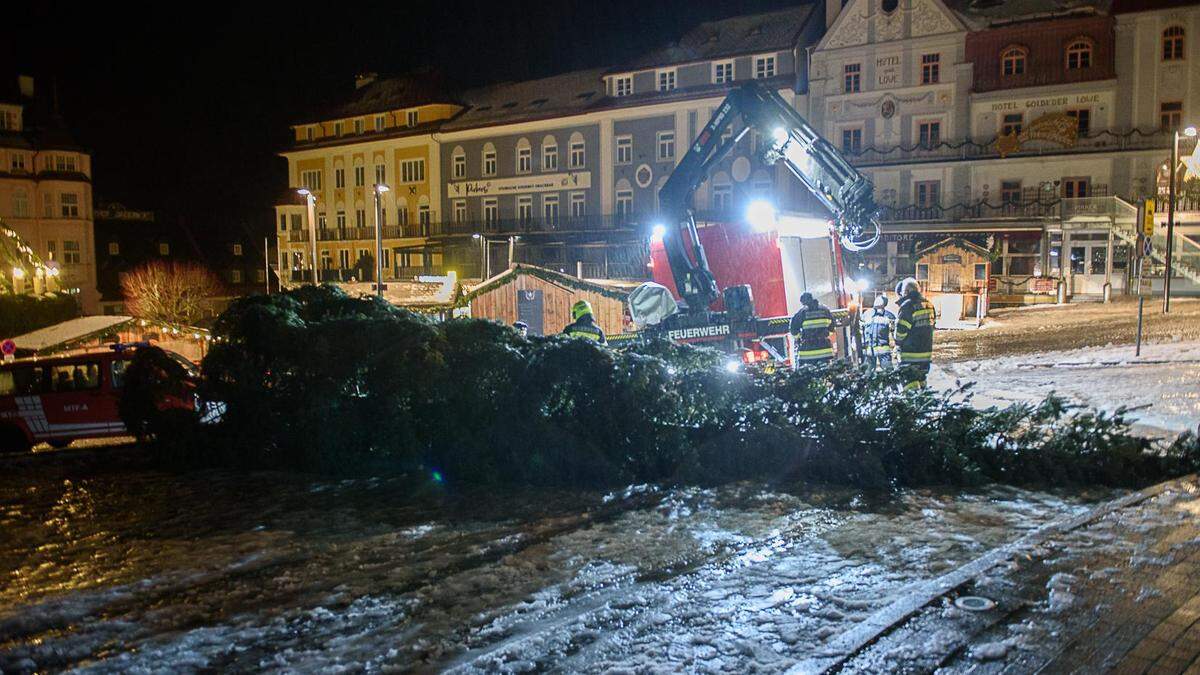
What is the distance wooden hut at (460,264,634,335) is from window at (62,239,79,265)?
52447 millimetres

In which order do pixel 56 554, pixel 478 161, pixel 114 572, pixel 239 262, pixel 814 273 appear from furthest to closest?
pixel 239 262, pixel 478 161, pixel 814 273, pixel 56 554, pixel 114 572

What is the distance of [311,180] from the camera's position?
2566 inches

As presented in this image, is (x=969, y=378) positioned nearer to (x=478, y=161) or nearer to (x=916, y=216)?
(x=916, y=216)

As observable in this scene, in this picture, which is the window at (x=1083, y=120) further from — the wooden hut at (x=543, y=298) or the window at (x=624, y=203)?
the wooden hut at (x=543, y=298)

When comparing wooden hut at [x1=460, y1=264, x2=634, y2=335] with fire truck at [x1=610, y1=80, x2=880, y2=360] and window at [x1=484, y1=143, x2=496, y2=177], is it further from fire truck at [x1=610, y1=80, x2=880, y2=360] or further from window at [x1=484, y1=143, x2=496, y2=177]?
window at [x1=484, y1=143, x2=496, y2=177]

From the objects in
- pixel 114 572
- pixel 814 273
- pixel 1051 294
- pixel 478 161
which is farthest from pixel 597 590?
pixel 478 161

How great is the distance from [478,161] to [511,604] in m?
52.7

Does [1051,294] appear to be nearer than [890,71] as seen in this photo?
Yes

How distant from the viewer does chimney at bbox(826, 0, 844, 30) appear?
4497cm

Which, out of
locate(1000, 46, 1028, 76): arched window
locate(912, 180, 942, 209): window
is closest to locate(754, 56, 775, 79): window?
locate(912, 180, 942, 209): window

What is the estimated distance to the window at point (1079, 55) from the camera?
Result: 40.2 m

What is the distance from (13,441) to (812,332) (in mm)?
12983

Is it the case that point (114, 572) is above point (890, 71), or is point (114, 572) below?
below

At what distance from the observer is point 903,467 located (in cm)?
888
